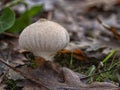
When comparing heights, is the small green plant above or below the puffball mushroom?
above

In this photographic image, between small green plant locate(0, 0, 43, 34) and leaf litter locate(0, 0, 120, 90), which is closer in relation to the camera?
leaf litter locate(0, 0, 120, 90)

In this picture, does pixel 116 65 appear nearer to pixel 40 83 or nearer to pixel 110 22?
→ pixel 40 83

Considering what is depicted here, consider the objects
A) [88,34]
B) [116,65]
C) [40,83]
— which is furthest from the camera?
[88,34]

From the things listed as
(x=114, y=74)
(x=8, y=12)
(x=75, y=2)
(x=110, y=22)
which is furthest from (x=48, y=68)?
(x=75, y=2)

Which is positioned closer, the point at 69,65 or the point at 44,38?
the point at 44,38

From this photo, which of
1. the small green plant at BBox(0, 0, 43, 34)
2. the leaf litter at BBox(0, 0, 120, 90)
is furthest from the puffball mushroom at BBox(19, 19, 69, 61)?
the small green plant at BBox(0, 0, 43, 34)

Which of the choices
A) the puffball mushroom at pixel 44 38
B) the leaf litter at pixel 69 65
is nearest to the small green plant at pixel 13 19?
the leaf litter at pixel 69 65

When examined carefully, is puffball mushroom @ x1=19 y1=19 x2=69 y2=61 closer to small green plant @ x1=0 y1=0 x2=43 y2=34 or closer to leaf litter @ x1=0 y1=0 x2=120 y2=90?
leaf litter @ x1=0 y1=0 x2=120 y2=90

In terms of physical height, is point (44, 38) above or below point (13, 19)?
below

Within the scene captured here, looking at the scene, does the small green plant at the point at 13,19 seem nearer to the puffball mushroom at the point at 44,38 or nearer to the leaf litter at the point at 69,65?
the leaf litter at the point at 69,65
